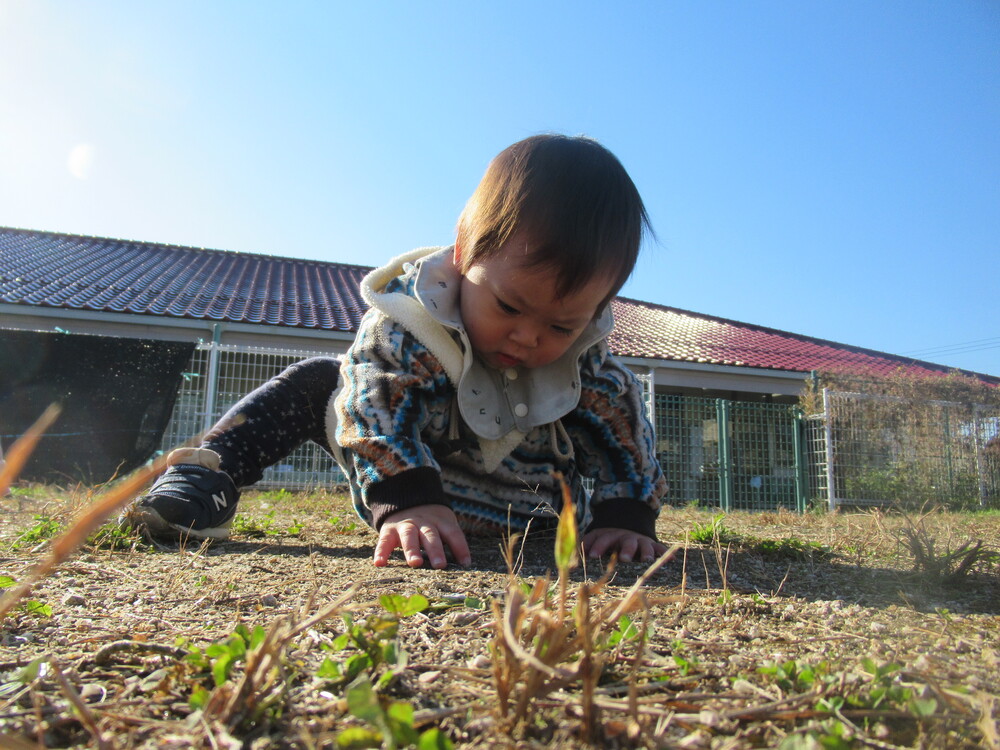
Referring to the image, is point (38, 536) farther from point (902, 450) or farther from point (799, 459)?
point (799, 459)

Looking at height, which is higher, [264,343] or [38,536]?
[264,343]

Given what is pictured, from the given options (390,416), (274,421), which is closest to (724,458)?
(274,421)

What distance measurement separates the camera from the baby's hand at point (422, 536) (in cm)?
154

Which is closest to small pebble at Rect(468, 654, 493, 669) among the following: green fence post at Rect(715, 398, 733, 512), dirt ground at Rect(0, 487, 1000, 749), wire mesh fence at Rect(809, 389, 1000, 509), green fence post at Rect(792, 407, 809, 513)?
dirt ground at Rect(0, 487, 1000, 749)

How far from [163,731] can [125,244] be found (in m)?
14.5

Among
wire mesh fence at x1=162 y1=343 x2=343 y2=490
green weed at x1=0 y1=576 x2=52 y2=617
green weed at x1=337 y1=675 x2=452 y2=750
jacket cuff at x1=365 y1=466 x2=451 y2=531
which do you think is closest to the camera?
green weed at x1=337 y1=675 x2=452 y2=750

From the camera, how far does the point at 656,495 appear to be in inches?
89.8

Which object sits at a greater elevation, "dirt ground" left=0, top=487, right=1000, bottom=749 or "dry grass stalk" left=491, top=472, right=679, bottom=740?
"dry grass stalk" left=491, top=472, right=679, bottom=740

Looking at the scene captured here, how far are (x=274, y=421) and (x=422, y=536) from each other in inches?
37.5

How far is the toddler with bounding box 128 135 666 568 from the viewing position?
190cm

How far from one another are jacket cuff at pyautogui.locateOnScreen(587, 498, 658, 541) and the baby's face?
0.51 meters

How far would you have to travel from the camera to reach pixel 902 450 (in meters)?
8.10

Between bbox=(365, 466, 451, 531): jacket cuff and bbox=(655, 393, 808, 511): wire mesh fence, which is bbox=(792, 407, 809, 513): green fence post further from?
bbox=(365, 466, 451, 531): jacket cuff

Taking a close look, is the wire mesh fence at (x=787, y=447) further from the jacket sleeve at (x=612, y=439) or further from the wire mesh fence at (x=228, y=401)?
the jacket sleeve at (x=612, y=439)
